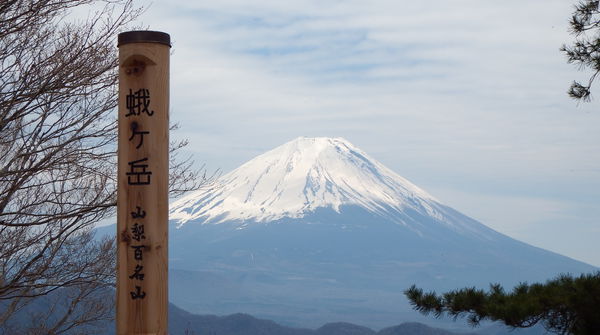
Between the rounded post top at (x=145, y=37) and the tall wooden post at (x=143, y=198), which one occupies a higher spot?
the rounded post top at (x=145, y=37)

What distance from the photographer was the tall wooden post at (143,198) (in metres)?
3.97

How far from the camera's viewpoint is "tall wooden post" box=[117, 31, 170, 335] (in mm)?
3971

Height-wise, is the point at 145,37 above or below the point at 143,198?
above

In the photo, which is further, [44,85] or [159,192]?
[44,85]

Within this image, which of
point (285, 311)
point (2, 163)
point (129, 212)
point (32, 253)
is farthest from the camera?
point (285, 311)

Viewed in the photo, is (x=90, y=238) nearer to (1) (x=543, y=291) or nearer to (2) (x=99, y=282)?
(2) (x=99, y=282)

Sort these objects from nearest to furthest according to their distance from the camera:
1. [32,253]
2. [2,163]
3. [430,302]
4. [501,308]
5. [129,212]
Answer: [129,212], [501,308], [430,302], [2,163], [32,253]

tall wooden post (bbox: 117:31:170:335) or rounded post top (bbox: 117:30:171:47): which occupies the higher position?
rounded post top (bbox: 117:30:171:47)

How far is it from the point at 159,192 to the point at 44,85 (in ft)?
12.1

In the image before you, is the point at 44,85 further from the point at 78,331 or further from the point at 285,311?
the point at 285,311

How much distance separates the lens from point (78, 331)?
1084 cm

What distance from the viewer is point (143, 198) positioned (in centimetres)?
398

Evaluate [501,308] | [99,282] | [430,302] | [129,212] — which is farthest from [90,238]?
[129,212]

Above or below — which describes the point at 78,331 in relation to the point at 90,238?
below
